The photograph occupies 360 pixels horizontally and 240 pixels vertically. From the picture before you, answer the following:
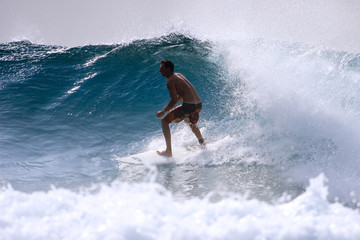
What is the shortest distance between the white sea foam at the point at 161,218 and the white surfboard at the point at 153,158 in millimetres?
1961

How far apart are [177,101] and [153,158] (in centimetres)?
89

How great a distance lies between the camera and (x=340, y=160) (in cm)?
427

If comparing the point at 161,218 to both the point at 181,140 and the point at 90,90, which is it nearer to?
the point at 181,140

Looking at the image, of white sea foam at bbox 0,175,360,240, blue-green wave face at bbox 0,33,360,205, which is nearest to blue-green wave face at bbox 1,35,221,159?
blue-green wave face at bbox 0,33,360,205

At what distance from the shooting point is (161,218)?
2.62 metres

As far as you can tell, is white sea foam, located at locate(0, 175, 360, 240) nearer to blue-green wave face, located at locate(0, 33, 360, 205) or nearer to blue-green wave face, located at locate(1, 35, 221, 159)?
blue-green wave face, located at locate(0, 33, 360, 205)

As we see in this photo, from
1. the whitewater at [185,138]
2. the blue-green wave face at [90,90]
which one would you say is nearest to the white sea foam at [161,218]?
the whitewater at [185,138]

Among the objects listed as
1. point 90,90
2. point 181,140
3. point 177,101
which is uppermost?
point 90,90

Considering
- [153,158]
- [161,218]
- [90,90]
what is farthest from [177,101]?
[90,90]

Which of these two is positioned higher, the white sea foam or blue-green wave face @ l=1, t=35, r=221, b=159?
blue-green wave face @ l=1, t=35, r=221, b=159

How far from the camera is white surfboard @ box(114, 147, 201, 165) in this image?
195 inches

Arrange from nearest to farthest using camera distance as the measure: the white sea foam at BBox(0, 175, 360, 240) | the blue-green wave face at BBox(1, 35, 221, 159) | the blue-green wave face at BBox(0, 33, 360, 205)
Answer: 1. the white sea foam at BBox(0, 175, 360, 240)
2. the blue-green wave face at BBox(0, 33, 360, 205)
3. the blue-green wave face at BBox(1, 35, 221, 159)

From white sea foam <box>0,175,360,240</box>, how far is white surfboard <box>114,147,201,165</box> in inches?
77.2

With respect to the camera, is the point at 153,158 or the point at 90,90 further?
the point at 90,90
